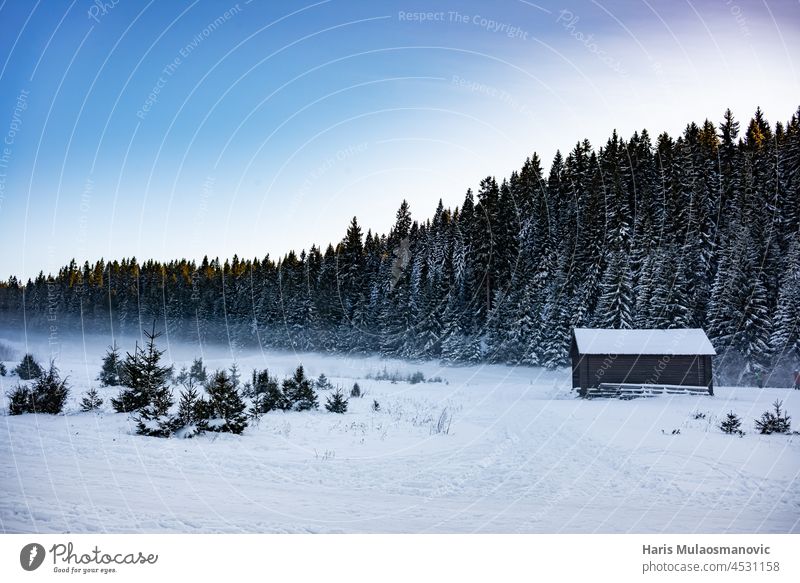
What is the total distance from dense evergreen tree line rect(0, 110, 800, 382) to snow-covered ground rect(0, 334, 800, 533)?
1027 inches

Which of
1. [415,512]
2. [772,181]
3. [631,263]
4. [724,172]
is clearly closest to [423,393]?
[415,512]

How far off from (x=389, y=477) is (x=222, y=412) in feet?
19.3

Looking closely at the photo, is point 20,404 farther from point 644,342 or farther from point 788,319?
point 788,319

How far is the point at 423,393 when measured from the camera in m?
26.2

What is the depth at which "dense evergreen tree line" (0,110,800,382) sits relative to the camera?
127 ft

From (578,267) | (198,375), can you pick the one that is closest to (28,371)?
(198,375)

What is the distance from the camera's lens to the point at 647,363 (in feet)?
97.6

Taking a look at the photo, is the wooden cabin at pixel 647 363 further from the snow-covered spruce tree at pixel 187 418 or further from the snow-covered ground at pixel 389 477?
the snow-covered spruce tree at pixel 187 418

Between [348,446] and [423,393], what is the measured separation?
1531 centimetres

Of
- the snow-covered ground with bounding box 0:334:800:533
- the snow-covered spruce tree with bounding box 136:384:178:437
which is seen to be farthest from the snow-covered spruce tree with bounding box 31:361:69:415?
the snow-covered spruce tree with bounding box 136:384:178:437

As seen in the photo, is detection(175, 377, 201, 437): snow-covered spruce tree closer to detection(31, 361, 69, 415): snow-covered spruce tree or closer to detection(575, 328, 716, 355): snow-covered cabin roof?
detection(31, 361, 69, 415): snow-covered spruce tree

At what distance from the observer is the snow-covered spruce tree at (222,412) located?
39.4ft

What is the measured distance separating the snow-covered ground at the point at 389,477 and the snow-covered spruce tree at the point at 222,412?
52cm
